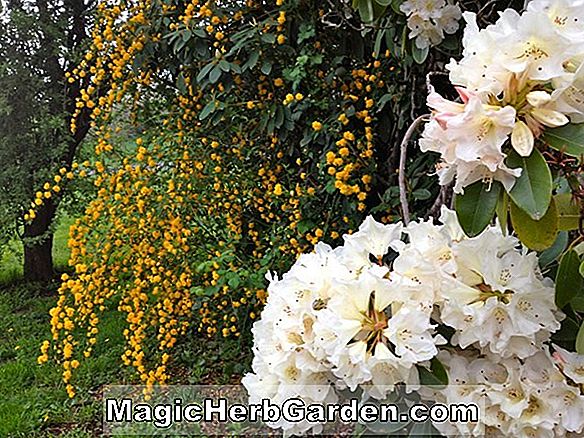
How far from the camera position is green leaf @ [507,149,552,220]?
554 mm

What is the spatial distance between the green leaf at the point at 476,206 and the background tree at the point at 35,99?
10.00 feet

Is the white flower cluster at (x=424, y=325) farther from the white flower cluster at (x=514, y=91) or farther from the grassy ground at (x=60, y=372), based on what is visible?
the grassy ground at (x=60, y=372)

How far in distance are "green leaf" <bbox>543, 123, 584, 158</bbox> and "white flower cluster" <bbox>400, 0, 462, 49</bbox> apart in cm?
59

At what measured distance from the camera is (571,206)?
678mm

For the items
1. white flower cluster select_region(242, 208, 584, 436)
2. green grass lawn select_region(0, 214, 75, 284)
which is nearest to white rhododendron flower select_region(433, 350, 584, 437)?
white flower cluster select_region(242, 208, 584, 436)

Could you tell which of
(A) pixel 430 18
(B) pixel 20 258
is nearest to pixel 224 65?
(A) pixel 430 18

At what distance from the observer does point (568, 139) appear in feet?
1.81

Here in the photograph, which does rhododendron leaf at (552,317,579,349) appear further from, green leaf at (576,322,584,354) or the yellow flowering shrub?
the yellow flowering shrub

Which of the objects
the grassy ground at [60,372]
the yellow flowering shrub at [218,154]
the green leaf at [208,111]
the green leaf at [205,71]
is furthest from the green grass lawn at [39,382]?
the green leaf at [205,71]

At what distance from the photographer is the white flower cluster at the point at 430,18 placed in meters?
1.08

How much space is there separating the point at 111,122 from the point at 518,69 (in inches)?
82.8

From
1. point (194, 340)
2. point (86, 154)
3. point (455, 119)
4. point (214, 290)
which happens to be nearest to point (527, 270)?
point (455, 119)

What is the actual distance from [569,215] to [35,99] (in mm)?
3457

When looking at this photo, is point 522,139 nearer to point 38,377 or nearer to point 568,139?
point 568,139
